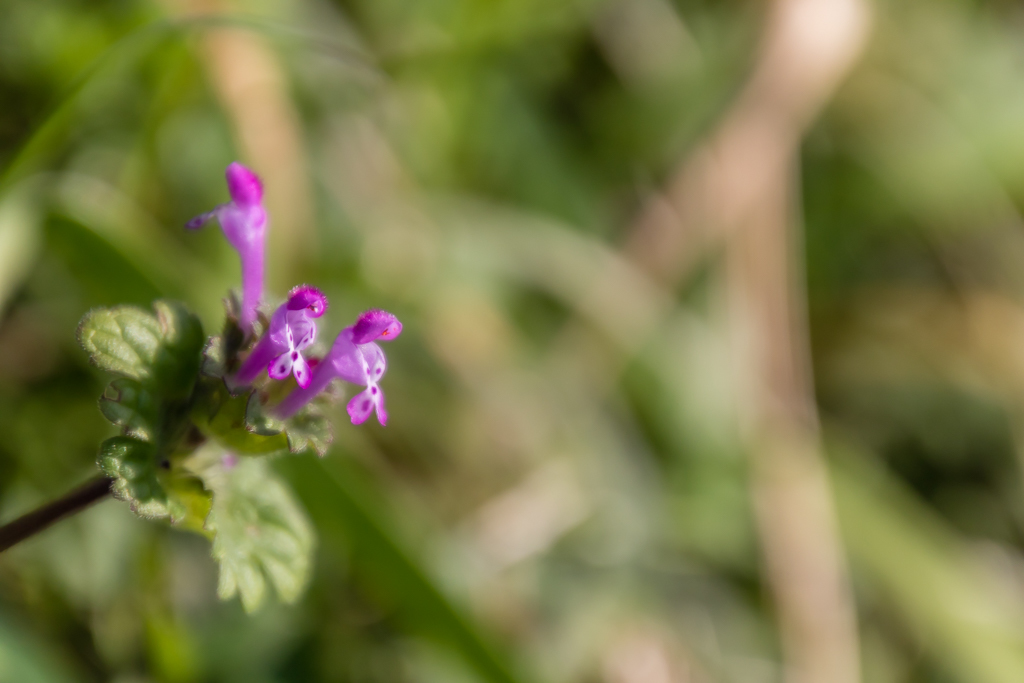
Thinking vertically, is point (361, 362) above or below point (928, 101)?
below

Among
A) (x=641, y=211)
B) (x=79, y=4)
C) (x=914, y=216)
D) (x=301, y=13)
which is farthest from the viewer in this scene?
(x=914, y=216)

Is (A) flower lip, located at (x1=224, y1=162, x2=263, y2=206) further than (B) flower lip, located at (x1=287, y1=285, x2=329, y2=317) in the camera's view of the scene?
Yes

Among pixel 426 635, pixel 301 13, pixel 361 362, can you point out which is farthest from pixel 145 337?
pixel 301 13

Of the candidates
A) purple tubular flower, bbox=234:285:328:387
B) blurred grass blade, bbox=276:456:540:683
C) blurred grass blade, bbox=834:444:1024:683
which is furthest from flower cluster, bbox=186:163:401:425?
blurred grass blade, bbox=834:444:1024:683

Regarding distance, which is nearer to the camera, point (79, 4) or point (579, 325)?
point (79, 4)

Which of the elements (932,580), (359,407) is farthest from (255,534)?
(932,580)

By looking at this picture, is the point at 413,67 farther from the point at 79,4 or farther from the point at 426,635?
the point at 426,635

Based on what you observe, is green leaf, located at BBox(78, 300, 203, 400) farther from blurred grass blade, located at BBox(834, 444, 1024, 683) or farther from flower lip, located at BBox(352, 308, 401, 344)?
blurred grass blade, located at BBox(834, 444, 1024, 683)

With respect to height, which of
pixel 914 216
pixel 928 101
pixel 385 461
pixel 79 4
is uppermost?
pixel 928 101

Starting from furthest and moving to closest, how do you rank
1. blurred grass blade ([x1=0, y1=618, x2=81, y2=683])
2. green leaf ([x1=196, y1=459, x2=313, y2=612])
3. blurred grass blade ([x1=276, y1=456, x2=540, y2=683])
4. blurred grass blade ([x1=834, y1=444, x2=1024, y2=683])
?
blurred grass blade ([x1=834, y1=444, x2=1024, y2=683]), blurred grass blade ([x1=276, y1=456, x2=540, y2=683]), blurred grass blade ([x1=0, y1=618, x2=81, y2=683]), green leaf ([x1=196, y1=459, x2=313, y2=612])
